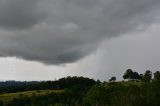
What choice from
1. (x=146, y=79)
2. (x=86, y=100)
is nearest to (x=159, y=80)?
(x=146, y=79)

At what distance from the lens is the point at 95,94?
183625mm

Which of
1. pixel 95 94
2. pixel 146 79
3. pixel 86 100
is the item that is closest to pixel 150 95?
pixel 146 79

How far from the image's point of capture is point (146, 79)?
173 meters

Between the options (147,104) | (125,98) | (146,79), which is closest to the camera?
(147,104)

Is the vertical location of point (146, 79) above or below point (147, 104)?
above

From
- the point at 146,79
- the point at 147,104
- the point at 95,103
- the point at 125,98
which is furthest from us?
the point at 95,103

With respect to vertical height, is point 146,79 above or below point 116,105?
above

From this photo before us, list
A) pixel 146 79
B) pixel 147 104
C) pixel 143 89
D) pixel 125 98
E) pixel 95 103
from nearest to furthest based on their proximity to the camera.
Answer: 1. pixel 147 104
2. pixel 125 98
3. pixel 143 89
4. pixel 146 79
5. pixel 95 103

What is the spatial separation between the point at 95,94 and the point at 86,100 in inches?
529

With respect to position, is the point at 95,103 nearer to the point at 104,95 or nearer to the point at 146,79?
the point at 104,95

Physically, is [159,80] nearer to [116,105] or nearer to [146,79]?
[116,105]

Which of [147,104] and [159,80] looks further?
[159,80]

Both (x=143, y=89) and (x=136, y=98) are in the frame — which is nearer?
(x=136, y=98)

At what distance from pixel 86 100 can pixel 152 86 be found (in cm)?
6587
